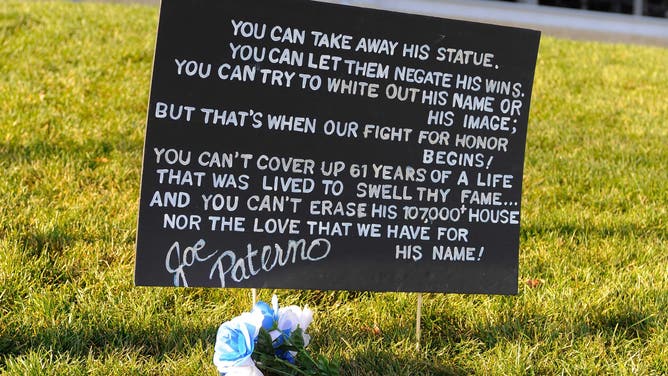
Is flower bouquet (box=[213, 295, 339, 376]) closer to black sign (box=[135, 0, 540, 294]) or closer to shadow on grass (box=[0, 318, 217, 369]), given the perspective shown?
black sign (box=[135, 0, 540, 294])

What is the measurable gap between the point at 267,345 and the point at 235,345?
0.14 metres

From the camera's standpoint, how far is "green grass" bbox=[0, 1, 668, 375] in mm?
2334

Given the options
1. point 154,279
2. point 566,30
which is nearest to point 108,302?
point 154,279

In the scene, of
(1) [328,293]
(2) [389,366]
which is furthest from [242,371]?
(1) [328,293]

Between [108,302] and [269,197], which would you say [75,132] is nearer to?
[108,302]

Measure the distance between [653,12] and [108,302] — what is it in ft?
54.1

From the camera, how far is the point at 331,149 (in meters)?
2.22

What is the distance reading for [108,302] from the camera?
2.55m

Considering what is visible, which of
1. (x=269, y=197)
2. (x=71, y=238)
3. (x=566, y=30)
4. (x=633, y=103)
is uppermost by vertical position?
(x=566, y=30)

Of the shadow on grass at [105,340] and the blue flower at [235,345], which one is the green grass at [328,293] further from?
the blue flower at [235,345]

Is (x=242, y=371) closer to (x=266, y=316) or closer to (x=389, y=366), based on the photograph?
(x=266, y=316)

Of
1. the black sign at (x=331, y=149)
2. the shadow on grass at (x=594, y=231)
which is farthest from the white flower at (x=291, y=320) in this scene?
the shadow on grass at (x=594, y=231)

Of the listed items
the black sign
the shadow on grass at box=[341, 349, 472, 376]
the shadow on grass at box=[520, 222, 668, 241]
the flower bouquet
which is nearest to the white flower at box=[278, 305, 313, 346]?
the flower bouquet

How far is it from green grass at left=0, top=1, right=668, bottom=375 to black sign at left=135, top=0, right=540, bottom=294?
260 mm
